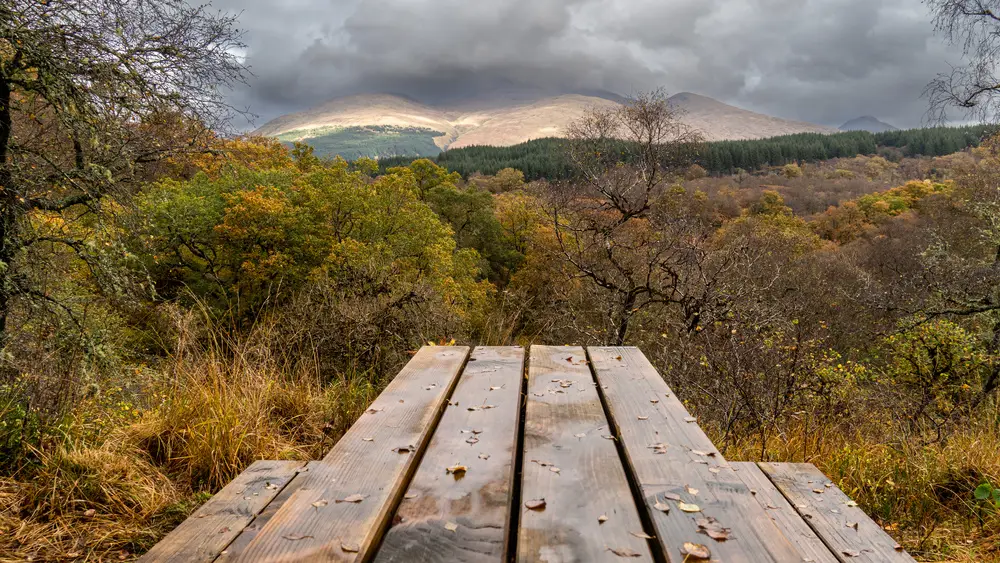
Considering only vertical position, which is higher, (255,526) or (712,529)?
(712,529)

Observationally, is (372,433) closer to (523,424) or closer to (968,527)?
(523,424)

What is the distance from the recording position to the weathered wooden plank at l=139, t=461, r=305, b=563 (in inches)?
43.2

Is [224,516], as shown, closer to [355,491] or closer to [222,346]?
[355,491]

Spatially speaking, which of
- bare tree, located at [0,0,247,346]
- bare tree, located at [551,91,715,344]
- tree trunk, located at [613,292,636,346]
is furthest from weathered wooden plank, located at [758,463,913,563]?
bare tree, located at [551,91,715,344]

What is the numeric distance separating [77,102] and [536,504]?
5.19 metres

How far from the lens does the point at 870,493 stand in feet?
9.36

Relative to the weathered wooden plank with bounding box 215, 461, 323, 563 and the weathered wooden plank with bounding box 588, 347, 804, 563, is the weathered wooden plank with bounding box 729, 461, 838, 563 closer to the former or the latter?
the weathered wooden plank with bounding box 588, 347, 804, 563

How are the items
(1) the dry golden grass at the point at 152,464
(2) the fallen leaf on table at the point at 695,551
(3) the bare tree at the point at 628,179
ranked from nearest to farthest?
(2) the fallen leaf on table at the point at 695,551
(1) the dry golden grass at the point at 152,464
(3) the bare tree at the point at 628,179

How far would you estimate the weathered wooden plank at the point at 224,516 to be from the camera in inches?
43.2

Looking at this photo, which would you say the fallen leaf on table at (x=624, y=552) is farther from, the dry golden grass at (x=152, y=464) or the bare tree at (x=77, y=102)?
the bare tree at (x=77, y=102)

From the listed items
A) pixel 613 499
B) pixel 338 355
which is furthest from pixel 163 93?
pixel 613 499

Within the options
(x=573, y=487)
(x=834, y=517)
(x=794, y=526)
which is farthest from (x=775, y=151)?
(x=573, y=487)

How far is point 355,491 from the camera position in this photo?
0.99 m

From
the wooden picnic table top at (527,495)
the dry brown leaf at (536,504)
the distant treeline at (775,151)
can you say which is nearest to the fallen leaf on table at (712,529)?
the wooden picnic table top at (527,495)
